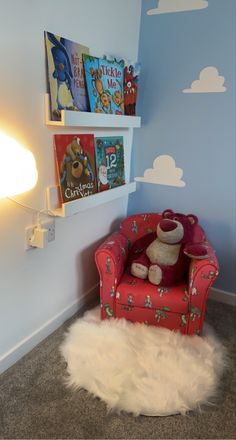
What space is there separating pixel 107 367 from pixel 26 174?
0.97 meters

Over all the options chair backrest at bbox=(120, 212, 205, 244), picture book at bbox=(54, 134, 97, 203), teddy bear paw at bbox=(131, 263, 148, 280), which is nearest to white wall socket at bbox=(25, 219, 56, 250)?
picture book at bbox=(54, 134, 97, 203)

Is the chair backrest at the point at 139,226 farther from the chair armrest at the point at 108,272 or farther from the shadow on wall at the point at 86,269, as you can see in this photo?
the chair armrest at the point at 108,272

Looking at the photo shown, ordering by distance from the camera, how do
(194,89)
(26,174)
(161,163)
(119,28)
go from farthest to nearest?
(161,163) < (194,89) < (119,28) < (26,174)

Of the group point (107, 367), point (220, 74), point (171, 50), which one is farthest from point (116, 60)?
point (107, 367)

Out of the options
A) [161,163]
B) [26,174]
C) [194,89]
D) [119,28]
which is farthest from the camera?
[161,163]

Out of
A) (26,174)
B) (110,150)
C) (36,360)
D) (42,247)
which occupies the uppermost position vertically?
(110,150)

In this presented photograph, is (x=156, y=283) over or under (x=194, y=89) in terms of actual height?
under

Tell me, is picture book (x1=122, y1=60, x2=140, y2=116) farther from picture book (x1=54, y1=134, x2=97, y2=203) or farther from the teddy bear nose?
the teddy bear nose

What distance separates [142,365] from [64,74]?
1431 mm

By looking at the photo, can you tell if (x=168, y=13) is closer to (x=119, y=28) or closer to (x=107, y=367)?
(x=119, y=28)

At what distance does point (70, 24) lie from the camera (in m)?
1.58

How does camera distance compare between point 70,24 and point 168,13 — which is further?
point 168,13

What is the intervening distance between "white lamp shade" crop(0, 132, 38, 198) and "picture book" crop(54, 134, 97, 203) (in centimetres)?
41

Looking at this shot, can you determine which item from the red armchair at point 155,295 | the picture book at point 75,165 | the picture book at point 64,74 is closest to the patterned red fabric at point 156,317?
the red armchair at point 155,295
